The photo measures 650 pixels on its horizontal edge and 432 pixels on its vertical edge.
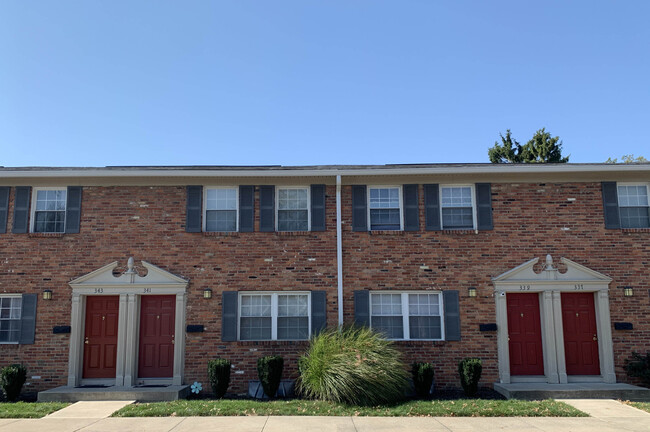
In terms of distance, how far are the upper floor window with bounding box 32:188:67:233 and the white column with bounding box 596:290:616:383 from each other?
12201mm

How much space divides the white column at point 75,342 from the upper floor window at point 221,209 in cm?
325

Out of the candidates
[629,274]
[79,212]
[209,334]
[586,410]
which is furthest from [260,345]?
[629,274]

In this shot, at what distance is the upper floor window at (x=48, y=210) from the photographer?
1213 cm

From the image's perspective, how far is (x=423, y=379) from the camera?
10883 millimetres

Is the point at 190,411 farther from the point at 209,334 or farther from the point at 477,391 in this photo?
the point at 477,391

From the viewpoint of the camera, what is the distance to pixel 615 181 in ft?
39.9

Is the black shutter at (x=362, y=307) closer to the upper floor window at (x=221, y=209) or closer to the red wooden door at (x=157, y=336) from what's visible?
the upper floor window at (x=221, y=209)

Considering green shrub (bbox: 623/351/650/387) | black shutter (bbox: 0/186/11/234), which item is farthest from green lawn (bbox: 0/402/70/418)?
green shrub (bbox: 623/351/650/387)

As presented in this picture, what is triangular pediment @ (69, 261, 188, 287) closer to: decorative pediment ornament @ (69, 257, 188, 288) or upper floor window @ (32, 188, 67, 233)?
decorative pediment ornament @ (69, 257, 188, 288)

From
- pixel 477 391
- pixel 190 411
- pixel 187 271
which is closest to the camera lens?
pixel 190 411

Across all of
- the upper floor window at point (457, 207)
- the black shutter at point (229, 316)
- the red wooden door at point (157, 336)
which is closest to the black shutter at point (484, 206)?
the upper floor window at point (457, 207)

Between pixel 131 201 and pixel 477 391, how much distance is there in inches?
344

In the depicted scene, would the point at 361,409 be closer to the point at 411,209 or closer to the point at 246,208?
the point at 411,209

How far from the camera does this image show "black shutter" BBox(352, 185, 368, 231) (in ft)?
39.8
